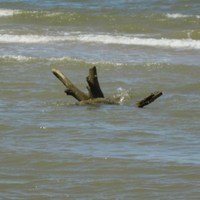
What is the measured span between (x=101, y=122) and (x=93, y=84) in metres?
0.88

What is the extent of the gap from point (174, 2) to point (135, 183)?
19.9 meters

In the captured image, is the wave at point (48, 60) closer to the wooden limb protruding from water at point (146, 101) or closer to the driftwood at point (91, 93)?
the driftwood at point (91, 93)

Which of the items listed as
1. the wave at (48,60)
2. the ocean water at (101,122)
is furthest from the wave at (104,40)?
the wave at (48,60)

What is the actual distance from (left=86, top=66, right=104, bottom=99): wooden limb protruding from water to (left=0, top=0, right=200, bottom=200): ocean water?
29 centimetres

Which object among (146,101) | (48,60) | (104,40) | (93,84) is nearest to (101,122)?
(93,84)

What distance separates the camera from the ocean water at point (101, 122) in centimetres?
501

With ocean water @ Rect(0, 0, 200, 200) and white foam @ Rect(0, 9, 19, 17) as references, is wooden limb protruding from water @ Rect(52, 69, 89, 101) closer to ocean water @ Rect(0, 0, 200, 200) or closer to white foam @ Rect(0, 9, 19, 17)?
ocean water @ Rect(0, 0, 200, 200)

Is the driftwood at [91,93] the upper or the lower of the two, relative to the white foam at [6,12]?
lower

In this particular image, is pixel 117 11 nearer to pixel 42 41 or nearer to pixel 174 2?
pixel 174 2

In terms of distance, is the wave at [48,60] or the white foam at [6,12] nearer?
the wave at [48,60]

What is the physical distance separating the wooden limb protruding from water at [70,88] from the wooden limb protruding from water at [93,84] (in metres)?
0.13

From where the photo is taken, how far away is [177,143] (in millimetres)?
6105

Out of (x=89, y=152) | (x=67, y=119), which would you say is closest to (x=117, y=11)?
(x=67, y=119)

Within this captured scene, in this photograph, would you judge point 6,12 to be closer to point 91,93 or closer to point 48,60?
point 48,60
